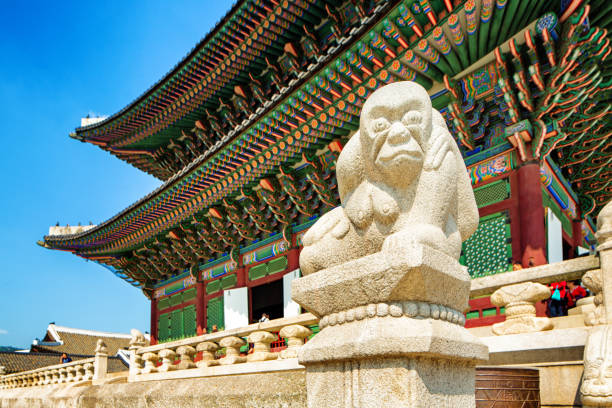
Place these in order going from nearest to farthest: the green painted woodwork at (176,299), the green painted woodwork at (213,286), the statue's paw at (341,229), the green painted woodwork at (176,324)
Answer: the statue's paw at (341,229) → the green painted woodwork at (213,286) → the green painted woodwork at (176,324) → the green painted woodwork at (176,299)

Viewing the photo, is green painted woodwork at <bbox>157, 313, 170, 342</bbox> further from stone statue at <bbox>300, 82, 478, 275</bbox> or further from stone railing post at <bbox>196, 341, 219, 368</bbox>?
stone statue at <bbox>300, 82, 478, 275</bbox>

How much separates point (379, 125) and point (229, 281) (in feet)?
38.5

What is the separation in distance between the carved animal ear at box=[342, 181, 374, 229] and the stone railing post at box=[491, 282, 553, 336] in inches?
106

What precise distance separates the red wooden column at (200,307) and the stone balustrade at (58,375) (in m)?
2.95

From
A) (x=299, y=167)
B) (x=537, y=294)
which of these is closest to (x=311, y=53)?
(x=299, y=167)

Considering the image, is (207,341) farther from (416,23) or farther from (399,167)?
(399,167)

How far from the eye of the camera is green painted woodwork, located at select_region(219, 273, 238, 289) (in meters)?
13.4

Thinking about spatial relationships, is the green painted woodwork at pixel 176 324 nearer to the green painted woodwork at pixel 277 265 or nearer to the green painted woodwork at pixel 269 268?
the green painted woodwork at pixel 269 268

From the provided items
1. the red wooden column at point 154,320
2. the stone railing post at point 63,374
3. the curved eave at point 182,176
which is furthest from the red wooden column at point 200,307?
the stone railing post at point 63,374

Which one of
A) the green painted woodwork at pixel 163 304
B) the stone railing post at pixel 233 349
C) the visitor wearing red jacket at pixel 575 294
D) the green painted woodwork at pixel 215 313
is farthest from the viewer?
the green painted woodwork at pixel 163 304

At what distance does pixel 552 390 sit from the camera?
13.2ft

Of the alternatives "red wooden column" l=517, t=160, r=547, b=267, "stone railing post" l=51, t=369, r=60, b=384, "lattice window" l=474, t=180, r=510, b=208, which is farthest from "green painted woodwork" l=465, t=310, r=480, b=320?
"stone railing post" l=51, t=369, r=60, b=384

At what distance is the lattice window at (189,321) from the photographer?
1488 centimetres

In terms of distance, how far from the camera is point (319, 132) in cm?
927
